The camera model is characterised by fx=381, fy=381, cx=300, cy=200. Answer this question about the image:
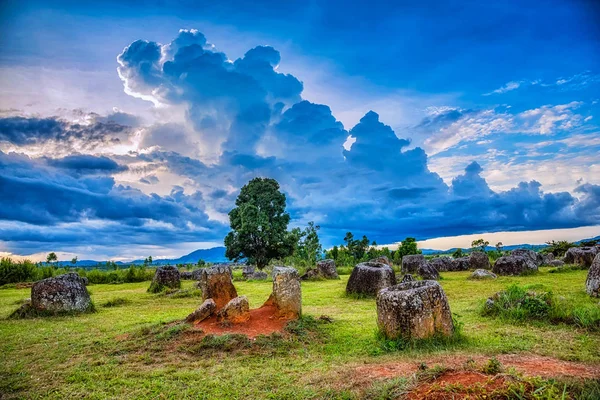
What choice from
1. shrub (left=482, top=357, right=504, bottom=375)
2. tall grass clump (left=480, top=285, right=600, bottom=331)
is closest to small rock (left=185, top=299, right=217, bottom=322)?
shrub (left=482, top=357, right=504, bottom=375)

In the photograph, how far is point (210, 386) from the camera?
678 centimetres

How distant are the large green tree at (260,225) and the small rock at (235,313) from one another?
114 ft

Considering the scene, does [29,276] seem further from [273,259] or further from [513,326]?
[513,326]

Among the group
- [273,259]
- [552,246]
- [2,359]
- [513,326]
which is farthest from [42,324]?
[552,246]

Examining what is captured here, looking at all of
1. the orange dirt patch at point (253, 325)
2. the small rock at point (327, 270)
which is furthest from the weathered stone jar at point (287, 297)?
the small rock at point (327, 270)

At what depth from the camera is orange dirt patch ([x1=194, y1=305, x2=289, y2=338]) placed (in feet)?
32.9

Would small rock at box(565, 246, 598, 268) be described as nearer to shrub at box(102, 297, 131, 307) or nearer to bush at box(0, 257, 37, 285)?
shrub at box(102, 297, 131, 307)

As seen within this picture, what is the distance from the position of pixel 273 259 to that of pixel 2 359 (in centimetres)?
3945

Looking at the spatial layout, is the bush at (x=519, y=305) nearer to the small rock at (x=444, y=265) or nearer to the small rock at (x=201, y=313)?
the small rock at (x=201, y=313)

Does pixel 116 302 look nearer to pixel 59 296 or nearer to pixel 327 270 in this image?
pixel 59 296

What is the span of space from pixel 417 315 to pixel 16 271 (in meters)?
31.2

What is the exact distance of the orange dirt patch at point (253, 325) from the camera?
1003 cm

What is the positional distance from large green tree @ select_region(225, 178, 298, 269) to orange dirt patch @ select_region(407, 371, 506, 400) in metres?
41.1

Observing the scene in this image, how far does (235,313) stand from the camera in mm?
10695
